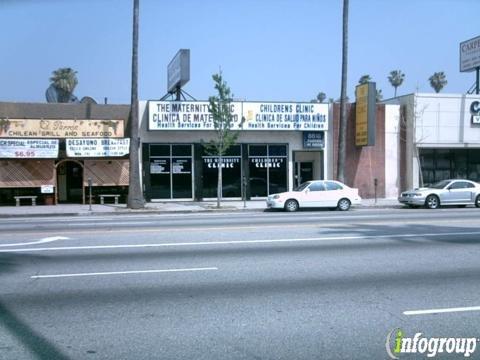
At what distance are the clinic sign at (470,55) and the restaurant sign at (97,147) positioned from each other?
21559mm

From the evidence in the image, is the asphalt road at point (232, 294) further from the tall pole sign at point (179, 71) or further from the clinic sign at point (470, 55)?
the clinic sign at point (470, 55)

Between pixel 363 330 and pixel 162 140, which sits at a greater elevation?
pixel 162 140

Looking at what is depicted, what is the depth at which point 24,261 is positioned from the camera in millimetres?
9969

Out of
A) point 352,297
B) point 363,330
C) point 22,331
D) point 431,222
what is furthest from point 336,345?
point 431,222

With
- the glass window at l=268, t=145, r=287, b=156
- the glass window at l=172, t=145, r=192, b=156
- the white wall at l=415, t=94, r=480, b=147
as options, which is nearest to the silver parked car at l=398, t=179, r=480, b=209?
the white wall at l=415, t=94, r=480, b=147

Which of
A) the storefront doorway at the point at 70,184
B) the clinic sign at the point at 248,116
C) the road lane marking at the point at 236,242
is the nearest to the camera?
the road lane marking at the point at 236,242

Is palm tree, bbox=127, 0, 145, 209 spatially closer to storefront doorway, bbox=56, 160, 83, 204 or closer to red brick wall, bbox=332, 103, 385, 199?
storefront doorway, bbox=56, 160, 83, 204

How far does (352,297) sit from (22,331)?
159 inches

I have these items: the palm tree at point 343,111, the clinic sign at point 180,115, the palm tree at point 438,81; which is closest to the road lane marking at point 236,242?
the palm tree at point 343,111

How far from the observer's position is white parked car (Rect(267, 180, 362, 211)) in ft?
75.0

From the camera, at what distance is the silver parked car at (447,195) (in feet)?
80.2

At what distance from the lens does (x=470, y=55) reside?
33875mm

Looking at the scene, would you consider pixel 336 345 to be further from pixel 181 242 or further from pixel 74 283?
pixel 181 242

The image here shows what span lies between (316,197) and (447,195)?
20.2 feet
